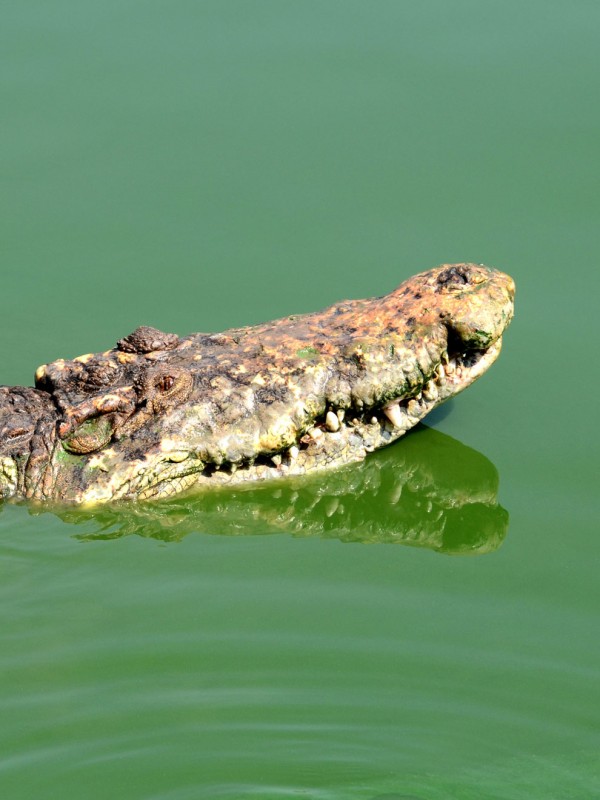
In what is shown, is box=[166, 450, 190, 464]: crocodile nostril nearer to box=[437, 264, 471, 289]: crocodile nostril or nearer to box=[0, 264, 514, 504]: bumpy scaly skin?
box=[0, 264, 514, 504]: bumpy scaly skin

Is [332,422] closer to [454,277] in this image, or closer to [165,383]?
[165,383]

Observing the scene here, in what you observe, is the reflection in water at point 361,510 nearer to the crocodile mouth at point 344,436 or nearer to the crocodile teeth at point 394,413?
the crocodile mouth at point 344,436

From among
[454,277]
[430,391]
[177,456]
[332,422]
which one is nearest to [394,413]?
[430,391]

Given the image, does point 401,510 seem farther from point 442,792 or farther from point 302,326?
point 442,792

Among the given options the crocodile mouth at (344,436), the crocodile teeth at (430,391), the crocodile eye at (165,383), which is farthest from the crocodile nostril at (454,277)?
the crocodile eye at (165,383)

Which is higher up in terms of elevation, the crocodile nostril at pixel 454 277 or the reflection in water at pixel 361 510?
the crocodile nostril at pixel 454 277

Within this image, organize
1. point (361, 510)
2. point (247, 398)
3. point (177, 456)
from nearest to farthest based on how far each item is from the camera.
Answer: point (177, 456) → point (247, 398) → point (361, 510)
